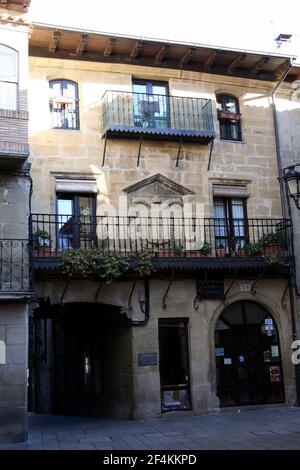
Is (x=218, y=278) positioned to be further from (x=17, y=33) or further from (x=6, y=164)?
(x=17, y=33)

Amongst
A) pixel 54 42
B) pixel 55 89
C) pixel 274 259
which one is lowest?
pixel 274 259

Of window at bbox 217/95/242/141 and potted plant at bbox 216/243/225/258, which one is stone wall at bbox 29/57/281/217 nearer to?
window at bbox 217/95/242/141

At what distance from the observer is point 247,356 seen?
15.7 m


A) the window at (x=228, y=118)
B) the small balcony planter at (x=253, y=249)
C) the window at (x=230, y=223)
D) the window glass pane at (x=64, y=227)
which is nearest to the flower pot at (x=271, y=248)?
the small balcony planter at (x=253, y=249)

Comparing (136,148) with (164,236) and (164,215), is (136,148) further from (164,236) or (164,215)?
(164,236)

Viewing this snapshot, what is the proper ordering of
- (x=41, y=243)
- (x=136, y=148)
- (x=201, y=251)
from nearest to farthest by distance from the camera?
(x=41, y=243)
(x=201, y=251)
(x=136, y=148)

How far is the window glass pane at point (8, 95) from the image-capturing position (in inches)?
501

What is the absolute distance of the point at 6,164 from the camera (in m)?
12.5

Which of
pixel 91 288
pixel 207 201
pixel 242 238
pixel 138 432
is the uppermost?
pixel 207 201

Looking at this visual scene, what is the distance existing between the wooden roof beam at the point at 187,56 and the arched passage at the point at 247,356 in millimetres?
7148

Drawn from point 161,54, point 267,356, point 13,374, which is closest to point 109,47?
point 161,54

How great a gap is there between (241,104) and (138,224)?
514cm

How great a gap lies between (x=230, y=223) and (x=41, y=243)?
551 cm

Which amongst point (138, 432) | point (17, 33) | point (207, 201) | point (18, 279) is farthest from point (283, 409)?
point (17, 33)
